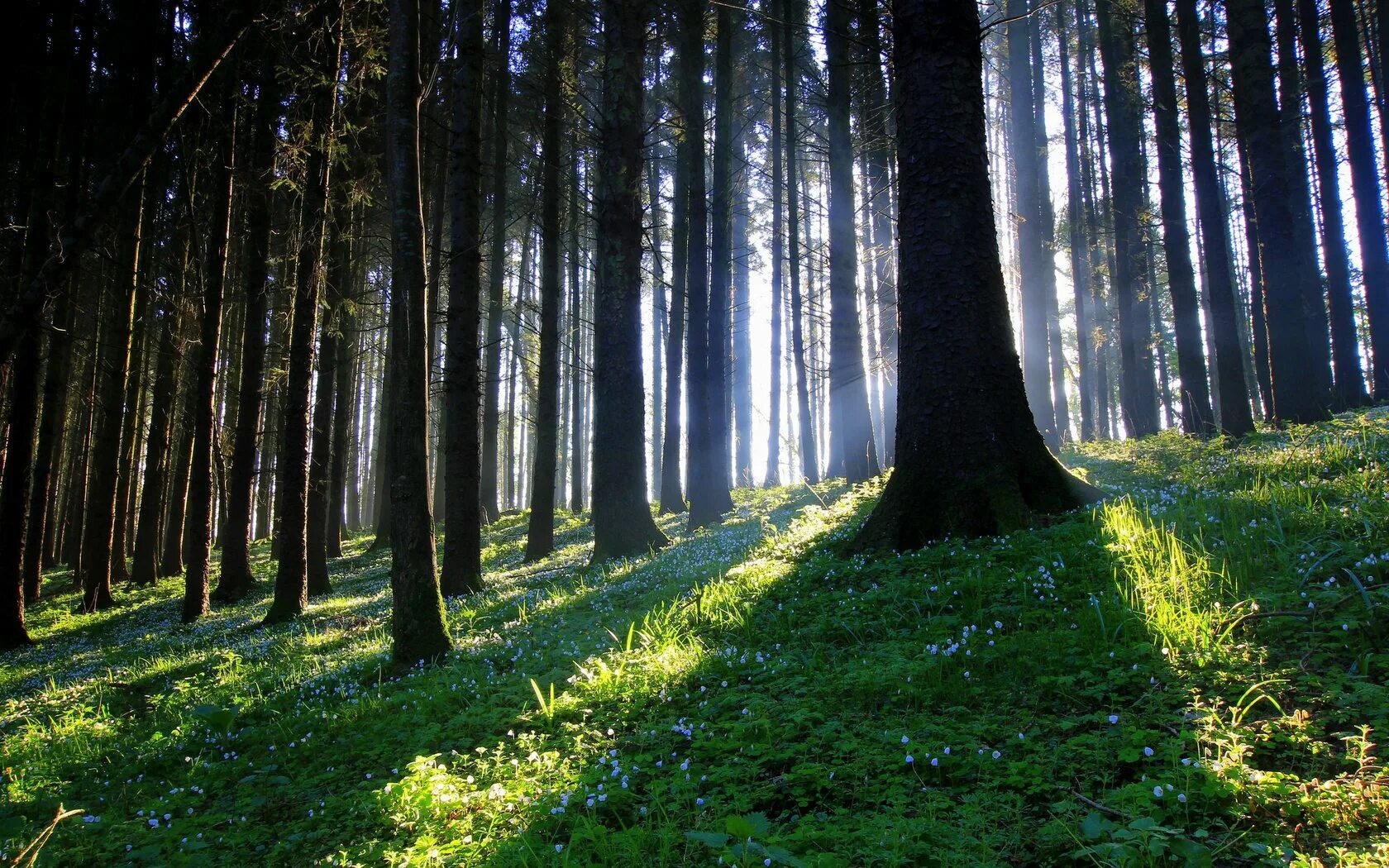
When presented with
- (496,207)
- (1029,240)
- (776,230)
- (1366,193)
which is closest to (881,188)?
Result: (1029,240)

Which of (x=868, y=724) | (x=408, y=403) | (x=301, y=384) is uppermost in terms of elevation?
(x=301, y=384)

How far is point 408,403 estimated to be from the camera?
23.9 ft

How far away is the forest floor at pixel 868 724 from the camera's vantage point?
2.59m

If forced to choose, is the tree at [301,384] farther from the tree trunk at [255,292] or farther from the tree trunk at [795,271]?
the tree trunk at [795,271]

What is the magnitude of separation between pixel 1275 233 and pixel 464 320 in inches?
585

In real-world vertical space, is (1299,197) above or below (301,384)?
above

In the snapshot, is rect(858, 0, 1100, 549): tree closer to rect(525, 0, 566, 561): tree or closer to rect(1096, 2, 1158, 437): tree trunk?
rect(525, 0, 566, 561): tree

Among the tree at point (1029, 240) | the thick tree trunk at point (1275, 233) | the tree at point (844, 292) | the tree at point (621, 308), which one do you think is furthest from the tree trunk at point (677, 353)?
the thick tree trunk at point (1275, 233)

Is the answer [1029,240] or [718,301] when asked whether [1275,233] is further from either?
[718,301]

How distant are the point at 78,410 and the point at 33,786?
28.1 meters

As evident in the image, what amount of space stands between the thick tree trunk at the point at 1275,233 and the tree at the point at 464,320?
14.2 metres

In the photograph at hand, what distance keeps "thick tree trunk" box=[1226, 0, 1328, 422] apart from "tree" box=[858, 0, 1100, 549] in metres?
9.82

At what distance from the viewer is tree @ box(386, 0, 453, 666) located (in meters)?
7.27

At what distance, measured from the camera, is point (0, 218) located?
752 inches
